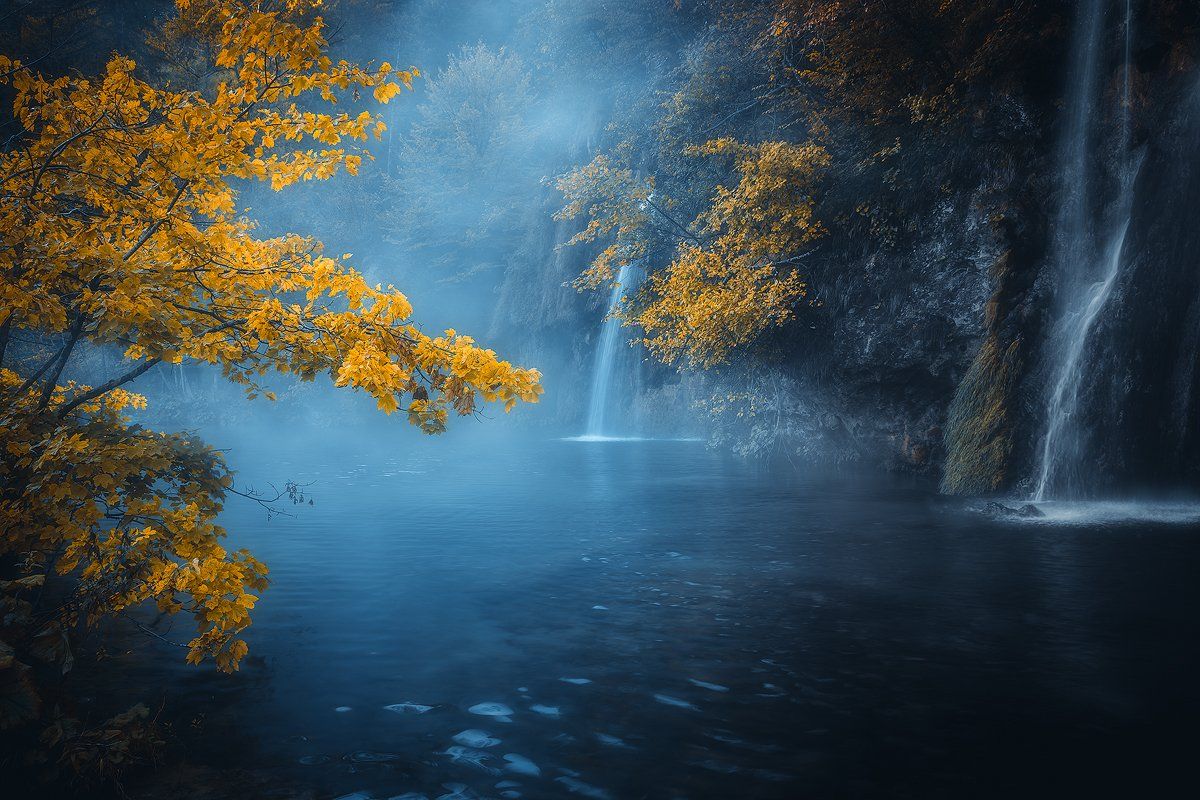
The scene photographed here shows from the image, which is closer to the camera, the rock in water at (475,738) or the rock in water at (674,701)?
the rock in water at (475,738)

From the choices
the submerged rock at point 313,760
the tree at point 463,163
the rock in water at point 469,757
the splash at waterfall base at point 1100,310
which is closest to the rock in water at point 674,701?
the rock in water at point 469,757

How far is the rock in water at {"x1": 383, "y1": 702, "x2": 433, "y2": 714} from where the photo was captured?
19.4 feet

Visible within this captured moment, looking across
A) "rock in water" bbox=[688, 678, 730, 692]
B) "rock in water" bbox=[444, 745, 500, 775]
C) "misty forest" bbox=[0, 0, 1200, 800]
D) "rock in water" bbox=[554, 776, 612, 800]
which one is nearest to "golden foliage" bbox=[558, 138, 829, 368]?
"misty forest" bbox=[0, 0, 1200, 800]

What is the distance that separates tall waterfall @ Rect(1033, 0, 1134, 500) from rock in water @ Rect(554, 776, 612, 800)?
13.8 m

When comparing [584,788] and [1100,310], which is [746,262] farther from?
[584,788]

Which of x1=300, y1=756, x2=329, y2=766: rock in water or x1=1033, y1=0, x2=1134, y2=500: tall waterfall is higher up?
x1=1033, y1=0, x2=1134, y2=500: tall waterfall

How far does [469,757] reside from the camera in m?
5.18

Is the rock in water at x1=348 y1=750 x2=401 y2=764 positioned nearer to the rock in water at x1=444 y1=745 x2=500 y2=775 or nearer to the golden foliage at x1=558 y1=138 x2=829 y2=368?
the rock in water at x1=444 y1=745 x2=500 y2=775

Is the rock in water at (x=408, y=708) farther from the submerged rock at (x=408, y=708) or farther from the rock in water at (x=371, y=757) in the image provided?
the rock in water at (x=371, y=757)

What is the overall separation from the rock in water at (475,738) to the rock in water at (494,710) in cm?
25

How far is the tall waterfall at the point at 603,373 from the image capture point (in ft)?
129

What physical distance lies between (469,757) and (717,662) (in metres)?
2.56

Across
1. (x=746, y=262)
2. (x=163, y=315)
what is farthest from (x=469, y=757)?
(x=746, y=262)

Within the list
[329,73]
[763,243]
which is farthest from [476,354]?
[763,243]
